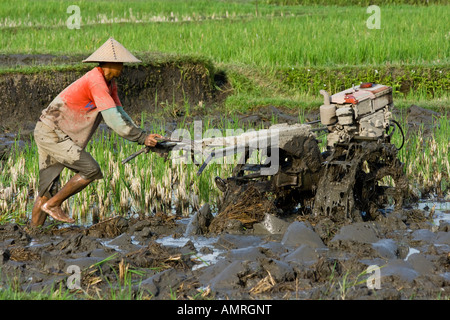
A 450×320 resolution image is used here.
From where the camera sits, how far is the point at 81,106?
5027 mm

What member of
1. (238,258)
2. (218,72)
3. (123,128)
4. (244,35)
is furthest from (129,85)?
(238,258)

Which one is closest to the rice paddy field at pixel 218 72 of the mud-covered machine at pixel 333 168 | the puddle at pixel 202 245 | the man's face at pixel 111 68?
the puddle at pixel 202 245

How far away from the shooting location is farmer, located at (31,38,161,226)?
16.0 feet

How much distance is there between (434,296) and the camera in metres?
3.70

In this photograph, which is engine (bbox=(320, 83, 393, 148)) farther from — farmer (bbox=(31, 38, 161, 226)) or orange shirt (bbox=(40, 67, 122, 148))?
orange shirt (bbox=(40, 67, 122, 148))

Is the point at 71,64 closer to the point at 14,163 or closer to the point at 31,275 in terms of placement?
the point at 14,163

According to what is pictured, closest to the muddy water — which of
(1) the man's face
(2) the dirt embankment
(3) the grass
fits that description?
(1) the man's face

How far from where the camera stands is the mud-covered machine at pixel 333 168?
16.8 ft

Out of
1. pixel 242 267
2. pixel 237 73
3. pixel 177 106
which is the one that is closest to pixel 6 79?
pixel 177 106

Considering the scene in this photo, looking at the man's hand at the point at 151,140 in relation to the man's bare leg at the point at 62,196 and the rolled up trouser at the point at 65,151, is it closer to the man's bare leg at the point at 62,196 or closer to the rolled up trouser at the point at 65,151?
the rolled up trouser at the point at 65,151

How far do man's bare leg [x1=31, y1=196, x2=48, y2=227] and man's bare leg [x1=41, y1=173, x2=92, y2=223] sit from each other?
0.07 m

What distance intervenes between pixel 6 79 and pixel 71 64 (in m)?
1.00

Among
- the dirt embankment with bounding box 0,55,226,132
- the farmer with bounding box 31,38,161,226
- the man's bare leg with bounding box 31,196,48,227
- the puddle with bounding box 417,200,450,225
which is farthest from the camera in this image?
the dirt embankment with bounding box 0,55,226,132
